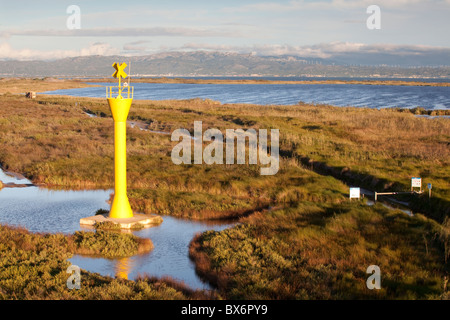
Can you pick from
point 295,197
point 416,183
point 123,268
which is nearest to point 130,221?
point 123,268

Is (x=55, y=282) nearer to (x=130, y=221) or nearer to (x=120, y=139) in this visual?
(x=130, y=221)

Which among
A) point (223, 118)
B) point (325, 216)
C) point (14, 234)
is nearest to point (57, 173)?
point (14, 234)

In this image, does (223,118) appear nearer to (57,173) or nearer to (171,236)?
(57,173)

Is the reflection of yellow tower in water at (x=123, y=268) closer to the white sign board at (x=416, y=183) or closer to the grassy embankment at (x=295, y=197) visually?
the grassy embankment at (x=295, y=197)

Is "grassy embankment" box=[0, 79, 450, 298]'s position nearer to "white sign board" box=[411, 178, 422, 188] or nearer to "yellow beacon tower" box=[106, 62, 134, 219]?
"white sign board" box=[411, 178, 422, 188]

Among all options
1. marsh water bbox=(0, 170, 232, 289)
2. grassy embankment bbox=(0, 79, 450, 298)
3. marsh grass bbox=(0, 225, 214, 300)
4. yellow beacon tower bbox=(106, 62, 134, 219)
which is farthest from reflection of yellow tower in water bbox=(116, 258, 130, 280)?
yellow beacon tower bbox=(106, 62, 134, 219)
